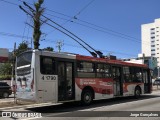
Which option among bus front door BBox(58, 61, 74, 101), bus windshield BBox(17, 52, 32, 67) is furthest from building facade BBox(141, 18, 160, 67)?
bus windshield BBox(17, 52, 32, 67)

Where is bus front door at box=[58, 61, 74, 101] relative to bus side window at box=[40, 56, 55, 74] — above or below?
below

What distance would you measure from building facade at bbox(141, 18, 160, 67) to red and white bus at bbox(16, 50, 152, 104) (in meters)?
140

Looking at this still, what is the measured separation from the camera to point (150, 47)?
16088 cm

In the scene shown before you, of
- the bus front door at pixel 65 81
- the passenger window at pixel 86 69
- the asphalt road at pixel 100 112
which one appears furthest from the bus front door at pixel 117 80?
the bus front door at pixel 65 81

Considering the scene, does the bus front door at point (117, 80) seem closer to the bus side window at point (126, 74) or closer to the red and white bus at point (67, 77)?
the red and white bus at point (67, 77)

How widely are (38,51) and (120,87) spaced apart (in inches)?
317

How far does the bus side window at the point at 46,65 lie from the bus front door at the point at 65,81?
1.98ft

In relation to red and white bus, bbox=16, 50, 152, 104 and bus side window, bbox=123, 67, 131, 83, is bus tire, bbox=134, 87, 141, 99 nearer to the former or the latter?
red and white bus, bbox=16, 50, 152, 104

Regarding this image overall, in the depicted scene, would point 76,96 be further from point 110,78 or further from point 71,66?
point 110,78

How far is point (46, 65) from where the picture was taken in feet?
52.9

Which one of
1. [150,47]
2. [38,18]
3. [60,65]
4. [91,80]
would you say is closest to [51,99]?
[60,65]

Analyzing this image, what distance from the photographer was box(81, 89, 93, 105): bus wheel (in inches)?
717

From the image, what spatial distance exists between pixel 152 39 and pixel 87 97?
14963 cm

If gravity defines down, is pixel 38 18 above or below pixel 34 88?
above
